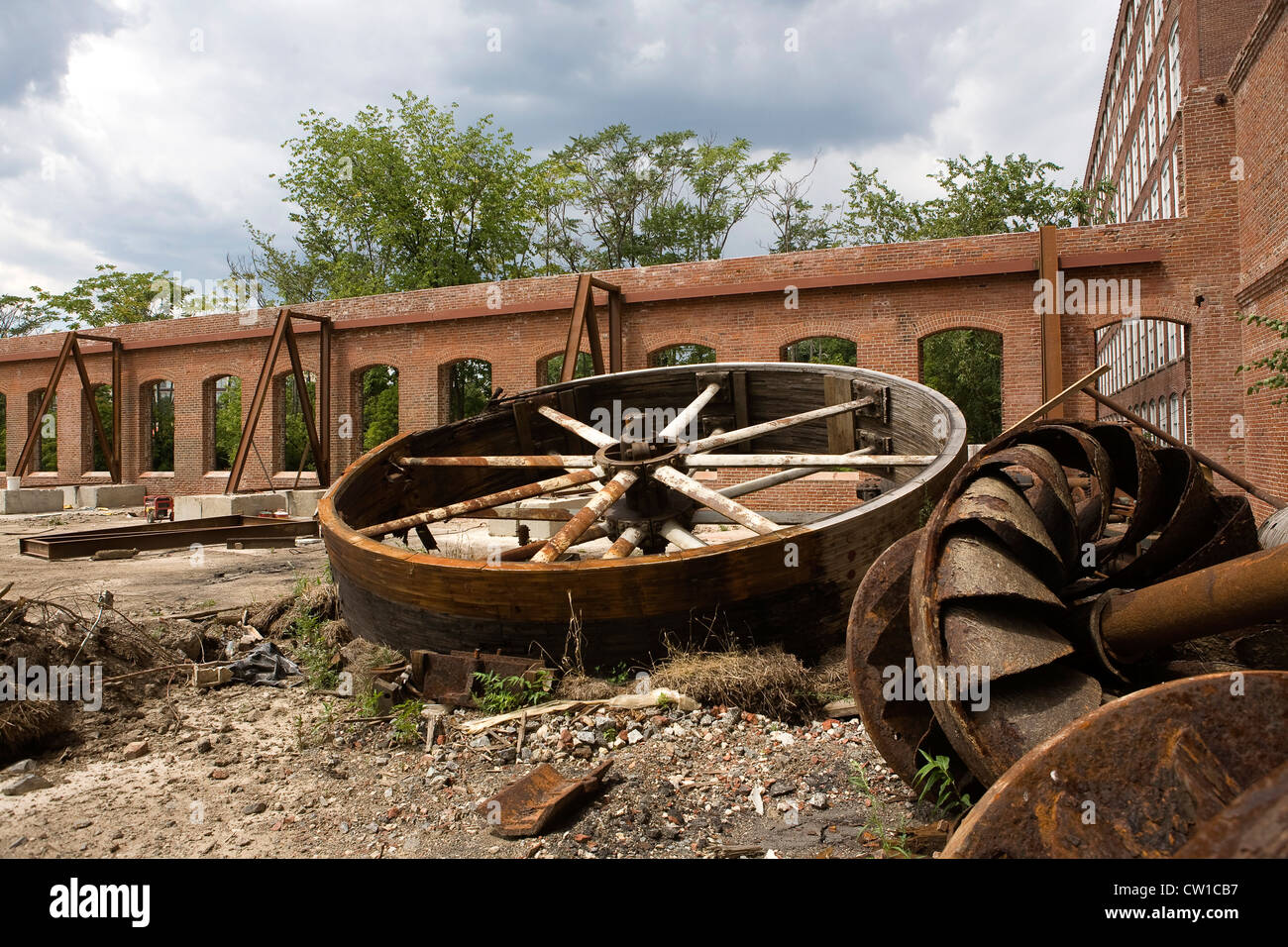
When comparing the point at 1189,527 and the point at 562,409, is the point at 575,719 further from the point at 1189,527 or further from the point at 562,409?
the point at 562,409

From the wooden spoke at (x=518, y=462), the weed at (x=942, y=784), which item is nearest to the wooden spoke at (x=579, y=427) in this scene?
the wooden spoke at (x=518, y=462)

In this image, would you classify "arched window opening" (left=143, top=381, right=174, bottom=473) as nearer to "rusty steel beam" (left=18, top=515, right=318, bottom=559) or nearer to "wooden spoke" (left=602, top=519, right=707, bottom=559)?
"rusty steel beam" (left=18, top=515, right=318, bottom=559)

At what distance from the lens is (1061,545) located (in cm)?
271

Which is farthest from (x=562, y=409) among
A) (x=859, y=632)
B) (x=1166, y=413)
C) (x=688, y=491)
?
(x=1166, y=413)

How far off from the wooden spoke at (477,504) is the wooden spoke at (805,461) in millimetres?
819

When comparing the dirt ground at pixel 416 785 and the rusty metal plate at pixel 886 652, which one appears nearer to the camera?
the rusty metal plate at pixel 886 652

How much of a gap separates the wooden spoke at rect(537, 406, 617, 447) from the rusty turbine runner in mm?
25

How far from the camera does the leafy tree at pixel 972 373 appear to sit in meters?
21.3

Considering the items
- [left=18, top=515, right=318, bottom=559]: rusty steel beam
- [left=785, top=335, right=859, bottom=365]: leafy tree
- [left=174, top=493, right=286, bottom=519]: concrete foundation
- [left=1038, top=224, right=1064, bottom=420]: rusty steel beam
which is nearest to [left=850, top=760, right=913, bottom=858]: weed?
[left=18, top=515, right=318, bottom=559]: rusty steel beam

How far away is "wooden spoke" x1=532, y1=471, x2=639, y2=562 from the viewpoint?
4.59m

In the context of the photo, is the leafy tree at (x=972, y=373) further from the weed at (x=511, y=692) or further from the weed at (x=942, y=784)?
the weed at (x=942, y=784)

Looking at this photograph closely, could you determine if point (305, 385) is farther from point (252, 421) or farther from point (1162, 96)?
point (1162, 96)

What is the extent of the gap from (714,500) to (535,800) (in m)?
2.66

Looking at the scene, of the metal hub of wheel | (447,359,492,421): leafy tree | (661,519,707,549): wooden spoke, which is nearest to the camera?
the metal hub of wheel
